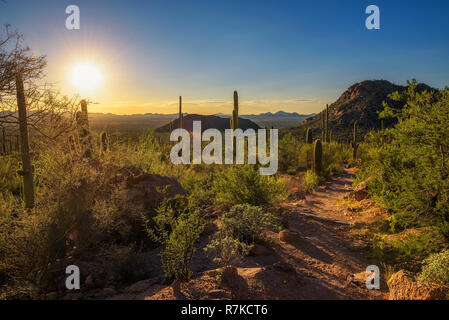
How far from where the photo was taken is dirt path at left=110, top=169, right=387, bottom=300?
3.48 meters

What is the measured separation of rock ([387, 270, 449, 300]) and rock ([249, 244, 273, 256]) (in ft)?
6.21

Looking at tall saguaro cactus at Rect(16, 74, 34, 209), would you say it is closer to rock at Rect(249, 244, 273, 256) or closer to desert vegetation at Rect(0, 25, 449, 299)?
desert vegetation at Rect(0, 25, 449, 299)

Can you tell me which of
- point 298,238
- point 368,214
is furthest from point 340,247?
point 368,214

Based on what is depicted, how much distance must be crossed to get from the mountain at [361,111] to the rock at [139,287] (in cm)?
4150

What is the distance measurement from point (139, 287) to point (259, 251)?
6.79ft

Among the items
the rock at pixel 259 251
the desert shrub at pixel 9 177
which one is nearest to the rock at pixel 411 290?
the rock at pixel 259 251

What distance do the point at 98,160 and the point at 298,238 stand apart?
4424mm

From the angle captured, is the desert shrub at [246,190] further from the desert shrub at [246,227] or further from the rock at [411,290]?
the rock at [411,290]

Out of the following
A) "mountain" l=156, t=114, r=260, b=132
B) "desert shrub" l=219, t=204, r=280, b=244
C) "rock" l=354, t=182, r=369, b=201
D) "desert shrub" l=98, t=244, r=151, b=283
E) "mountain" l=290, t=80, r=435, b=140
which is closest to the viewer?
"desert shrub" l=98, t=244, r=151, b=283

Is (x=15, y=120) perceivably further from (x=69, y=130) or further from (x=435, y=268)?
(x=435, y=268)

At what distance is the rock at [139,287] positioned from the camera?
371cm

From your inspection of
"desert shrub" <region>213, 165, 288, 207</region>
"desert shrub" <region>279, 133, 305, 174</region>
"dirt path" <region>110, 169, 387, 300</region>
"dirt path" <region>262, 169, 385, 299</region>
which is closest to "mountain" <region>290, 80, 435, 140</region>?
"desert shrub" <region>279, 133, 305, 174</region>

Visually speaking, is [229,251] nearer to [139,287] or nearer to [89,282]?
[139,287]
